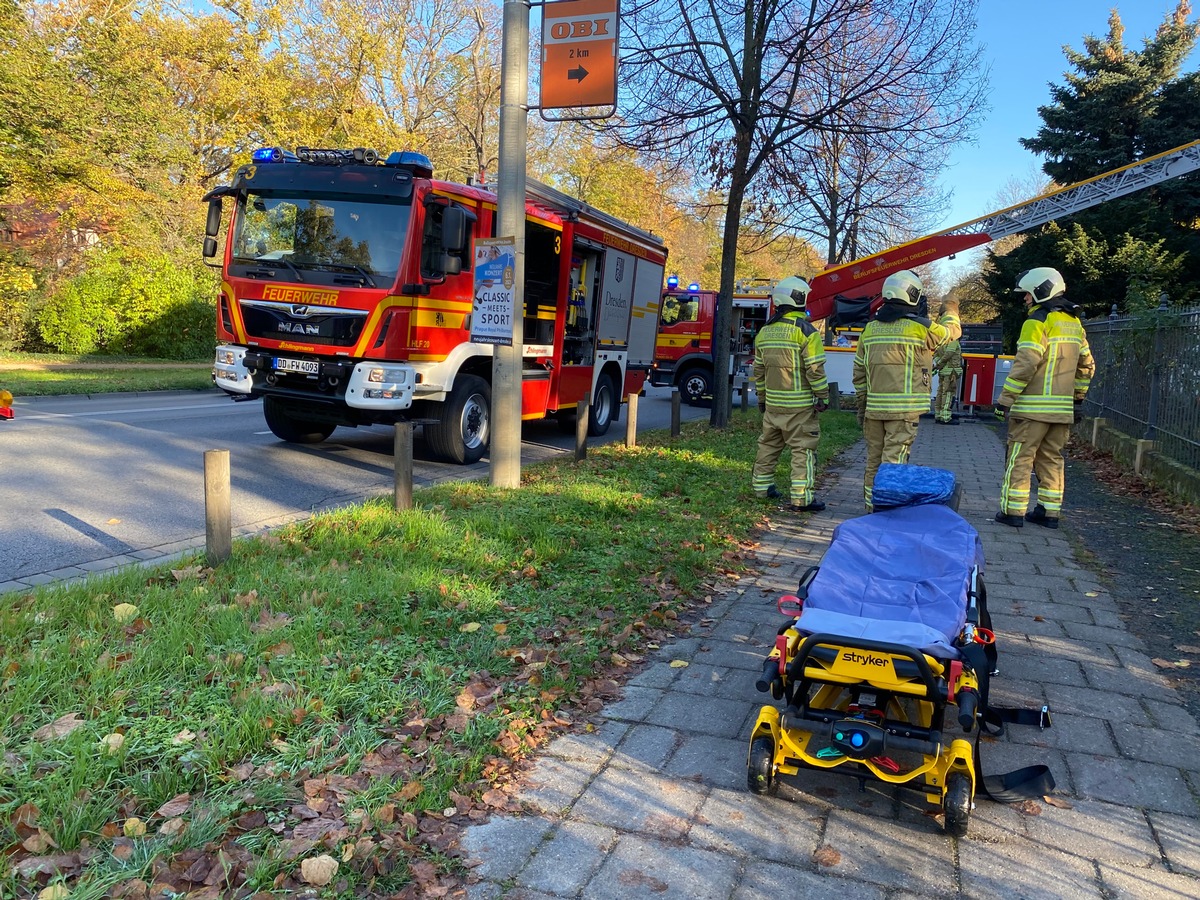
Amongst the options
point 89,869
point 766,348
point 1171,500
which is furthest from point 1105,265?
point 89,869

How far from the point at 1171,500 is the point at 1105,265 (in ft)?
61.8

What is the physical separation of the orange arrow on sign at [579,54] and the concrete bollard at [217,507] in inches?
180

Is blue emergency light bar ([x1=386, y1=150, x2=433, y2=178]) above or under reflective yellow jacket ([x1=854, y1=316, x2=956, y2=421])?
above

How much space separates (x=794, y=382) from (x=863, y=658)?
510 cm

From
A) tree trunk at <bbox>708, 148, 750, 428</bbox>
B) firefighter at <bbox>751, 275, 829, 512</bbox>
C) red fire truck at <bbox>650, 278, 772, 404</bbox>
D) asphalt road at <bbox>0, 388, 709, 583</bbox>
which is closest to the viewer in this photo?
asphalt road at <bbox>0, 388, 709, 583</bbox>

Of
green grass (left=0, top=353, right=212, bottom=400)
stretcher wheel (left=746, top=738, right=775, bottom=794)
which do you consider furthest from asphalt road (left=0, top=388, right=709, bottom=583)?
stretcher wheel (left=746, top=738, right=775, bottom=794)

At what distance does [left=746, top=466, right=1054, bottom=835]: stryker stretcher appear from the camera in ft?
9.25

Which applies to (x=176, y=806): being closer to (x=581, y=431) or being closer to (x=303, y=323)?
(x=303, y=323)

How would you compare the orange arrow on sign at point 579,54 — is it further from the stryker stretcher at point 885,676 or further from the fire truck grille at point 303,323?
the stryker stretcher at point 885,676

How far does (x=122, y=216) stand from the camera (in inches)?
850

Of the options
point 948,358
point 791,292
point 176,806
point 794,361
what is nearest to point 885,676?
point 176,806

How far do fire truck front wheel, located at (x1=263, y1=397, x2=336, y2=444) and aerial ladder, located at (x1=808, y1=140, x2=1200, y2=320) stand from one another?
7.65 metres

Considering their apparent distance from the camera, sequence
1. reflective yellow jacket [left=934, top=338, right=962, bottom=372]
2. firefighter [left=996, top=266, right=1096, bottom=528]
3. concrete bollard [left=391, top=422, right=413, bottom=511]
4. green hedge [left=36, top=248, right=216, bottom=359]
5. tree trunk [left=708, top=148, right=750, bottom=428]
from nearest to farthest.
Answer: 1. concrete bollard [left=391, top=422, right=413, bottom=511]
2. firefighter [left=996, top=266, right=1096, bottom=528]
3. tree trunk [left=708, top=148, right=750, bottom=428]
4. reflective yellow jacket [left=934, top=338, right=962, bottom=372]
5. green hedge [left=36, top=248, right=216, bottom=359]

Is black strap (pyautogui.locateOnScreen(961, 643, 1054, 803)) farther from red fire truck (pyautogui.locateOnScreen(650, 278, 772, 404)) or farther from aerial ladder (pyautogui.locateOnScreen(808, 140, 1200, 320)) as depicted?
red fire truck (pyautogui.locateOnScreen(650, 278, 772, 404))
